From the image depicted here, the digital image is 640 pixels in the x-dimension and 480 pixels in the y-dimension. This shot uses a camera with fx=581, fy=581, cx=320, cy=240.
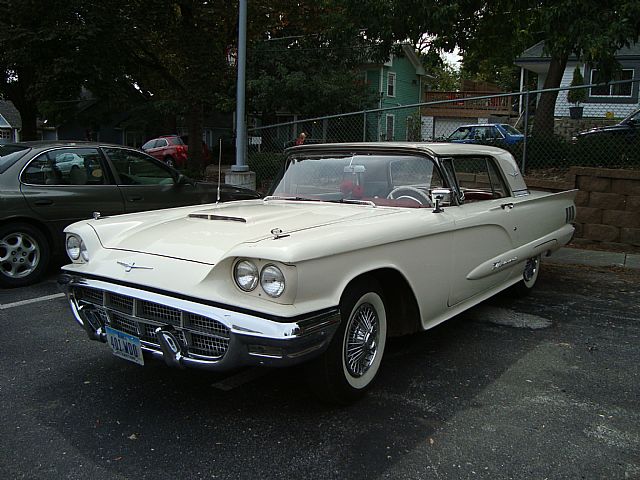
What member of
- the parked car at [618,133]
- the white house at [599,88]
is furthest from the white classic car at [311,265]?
the white house at [599,88]

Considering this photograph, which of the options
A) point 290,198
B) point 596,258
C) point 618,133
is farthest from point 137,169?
point 618,133

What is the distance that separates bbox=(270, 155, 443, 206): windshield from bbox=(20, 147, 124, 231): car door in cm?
310

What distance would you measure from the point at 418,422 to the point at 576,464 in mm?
814

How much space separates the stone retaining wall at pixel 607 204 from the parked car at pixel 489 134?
1.58 metres

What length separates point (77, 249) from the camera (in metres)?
3.73

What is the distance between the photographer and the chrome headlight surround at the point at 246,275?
291 centimetres

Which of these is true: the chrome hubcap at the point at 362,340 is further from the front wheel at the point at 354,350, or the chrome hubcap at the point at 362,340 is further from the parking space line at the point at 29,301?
the parking space line at the point at 29,301

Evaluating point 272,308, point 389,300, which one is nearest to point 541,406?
point 389,300

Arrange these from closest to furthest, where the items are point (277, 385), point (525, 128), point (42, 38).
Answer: point (277, 385) < point (525, 128) < point (42, 38)

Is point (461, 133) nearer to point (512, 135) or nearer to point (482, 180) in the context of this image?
point (512, 135)

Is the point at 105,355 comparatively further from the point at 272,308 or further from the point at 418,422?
the point at 418,422

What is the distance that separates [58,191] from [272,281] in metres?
4.42

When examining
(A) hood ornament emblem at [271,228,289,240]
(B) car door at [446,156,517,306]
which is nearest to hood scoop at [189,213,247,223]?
(A) hood ornament emblem at [271,228,289,240]

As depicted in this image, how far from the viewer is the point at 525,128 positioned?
9.41m
